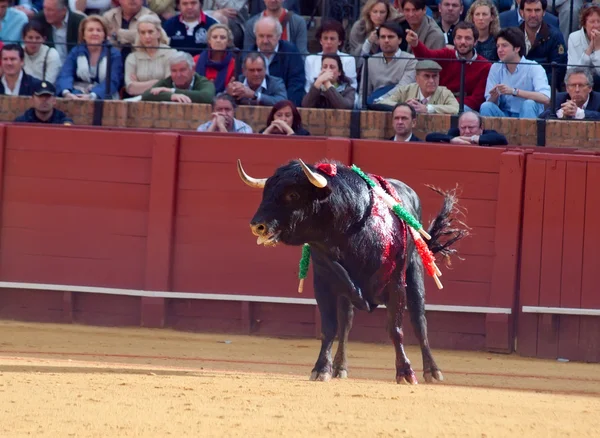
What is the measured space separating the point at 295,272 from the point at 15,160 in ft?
8.00

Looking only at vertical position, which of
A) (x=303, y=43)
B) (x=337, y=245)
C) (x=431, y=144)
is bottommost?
(x=337, y=245)

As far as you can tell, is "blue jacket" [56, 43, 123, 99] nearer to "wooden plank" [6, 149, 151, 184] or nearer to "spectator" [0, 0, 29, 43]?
"spectator" [0, 0, 29, 43]

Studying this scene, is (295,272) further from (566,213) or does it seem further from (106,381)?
(106,381)

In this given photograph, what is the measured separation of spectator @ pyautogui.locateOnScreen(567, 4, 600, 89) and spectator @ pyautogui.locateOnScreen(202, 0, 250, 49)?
3063 mm

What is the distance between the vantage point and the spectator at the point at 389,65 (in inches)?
423

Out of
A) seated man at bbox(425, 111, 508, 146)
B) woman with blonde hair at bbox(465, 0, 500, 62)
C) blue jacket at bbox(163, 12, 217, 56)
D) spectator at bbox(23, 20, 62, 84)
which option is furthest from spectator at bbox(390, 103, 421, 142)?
spectator at bbox(23, 20, 62, 84)

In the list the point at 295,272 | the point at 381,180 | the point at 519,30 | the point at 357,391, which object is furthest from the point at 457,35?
the point at 357,391

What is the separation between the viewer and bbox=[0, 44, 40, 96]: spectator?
36.5 ft

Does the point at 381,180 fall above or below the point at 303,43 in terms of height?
below

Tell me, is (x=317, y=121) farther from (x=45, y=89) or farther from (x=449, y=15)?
(x=45, y=89)

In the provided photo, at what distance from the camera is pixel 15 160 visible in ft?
33.6

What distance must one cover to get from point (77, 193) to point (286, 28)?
267 centimetres

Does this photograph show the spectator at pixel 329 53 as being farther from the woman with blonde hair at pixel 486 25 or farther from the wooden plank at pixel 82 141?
the wooden plank at pixel 82 141

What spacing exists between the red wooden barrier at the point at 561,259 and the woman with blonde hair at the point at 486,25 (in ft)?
5.96
